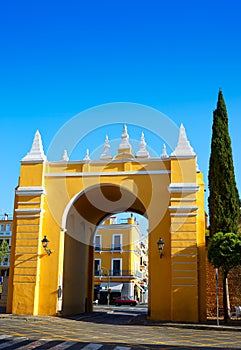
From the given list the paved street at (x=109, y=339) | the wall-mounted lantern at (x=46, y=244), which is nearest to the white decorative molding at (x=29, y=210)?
the wall-mounted lantern at (x=46, y=244)

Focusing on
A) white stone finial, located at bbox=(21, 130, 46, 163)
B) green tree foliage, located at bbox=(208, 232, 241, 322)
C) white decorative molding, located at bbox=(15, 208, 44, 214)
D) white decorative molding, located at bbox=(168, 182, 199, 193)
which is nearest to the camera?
green tree foliage, located at bbox=(208, 232, 241, 322)

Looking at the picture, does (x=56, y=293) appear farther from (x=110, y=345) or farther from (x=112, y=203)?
(x=110, y=345)

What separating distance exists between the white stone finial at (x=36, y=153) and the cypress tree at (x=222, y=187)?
24.9 feet

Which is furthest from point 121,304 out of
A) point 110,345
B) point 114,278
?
point 110,345

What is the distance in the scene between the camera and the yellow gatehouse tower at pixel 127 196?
1884 centimetres

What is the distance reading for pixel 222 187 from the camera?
20.5m

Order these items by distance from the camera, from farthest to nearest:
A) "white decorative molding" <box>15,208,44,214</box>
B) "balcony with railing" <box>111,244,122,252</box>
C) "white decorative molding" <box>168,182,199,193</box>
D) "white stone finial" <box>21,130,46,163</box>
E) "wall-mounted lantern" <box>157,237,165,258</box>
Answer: "balcony with railing" <box>111,244,122,252</box>, "white stone finial" <box>21,130,46,163</box>, "white decorative molding" <box>15,208,44,214</box>, "white decorative molding" <box>168,182,199,193</box>, "wall-mounted lantern" <box>157,237,165,258</box>

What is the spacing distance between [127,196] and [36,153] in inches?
182

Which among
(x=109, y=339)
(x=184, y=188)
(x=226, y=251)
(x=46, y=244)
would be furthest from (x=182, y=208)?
(x=109, y=339)

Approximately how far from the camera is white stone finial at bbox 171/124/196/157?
19.8 meters

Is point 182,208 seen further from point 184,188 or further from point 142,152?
point 142,152

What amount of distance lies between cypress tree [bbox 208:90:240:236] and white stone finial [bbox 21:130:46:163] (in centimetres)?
758

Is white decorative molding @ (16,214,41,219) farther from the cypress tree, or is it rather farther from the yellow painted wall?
the cypress tree

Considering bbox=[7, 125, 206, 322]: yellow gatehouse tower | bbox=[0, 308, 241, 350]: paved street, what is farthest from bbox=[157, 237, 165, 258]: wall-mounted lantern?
bbox=[0, 308, 241, 350]: paved street
